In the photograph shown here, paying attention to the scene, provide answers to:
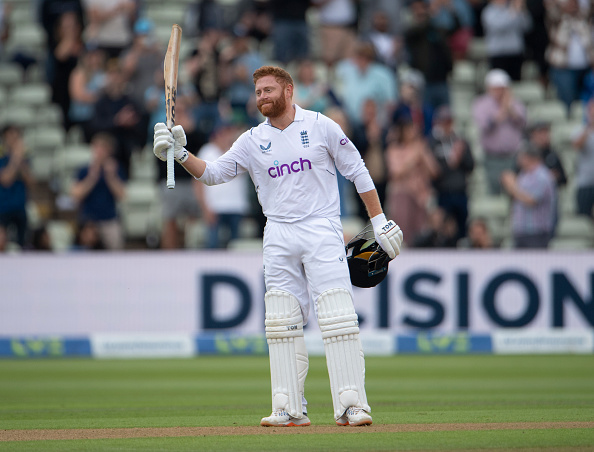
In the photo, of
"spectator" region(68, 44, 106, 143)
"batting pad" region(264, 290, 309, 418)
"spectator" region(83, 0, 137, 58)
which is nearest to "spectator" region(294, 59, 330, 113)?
"spectator" region(68, 44, 106, 143)

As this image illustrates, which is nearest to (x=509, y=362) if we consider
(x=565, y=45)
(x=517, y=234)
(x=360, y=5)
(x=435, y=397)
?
(x=517, y=234)

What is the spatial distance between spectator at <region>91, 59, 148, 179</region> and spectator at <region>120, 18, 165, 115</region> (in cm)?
39

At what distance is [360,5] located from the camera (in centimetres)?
1655

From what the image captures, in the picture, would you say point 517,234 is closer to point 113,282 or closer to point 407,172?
point 407,172

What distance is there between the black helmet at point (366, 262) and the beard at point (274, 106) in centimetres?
94

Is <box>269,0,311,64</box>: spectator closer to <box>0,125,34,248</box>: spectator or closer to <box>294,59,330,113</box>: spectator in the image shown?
<box>294,59,330,113</box>: spectator

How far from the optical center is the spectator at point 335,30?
51.8 ft

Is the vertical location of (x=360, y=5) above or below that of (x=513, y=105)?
above

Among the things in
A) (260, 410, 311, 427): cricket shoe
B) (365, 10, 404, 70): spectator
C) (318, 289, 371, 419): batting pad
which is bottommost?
(260, 410, 311, 427): cricket shoe

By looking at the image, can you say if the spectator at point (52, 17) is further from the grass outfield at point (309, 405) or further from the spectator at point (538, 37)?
the spectator at point (538, 37)

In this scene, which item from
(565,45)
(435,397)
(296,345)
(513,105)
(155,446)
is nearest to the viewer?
(155,446)

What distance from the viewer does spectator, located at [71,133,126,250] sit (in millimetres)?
13398

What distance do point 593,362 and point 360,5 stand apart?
7.52 meters

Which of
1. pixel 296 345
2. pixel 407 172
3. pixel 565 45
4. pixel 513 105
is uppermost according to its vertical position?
pixel 565 45
